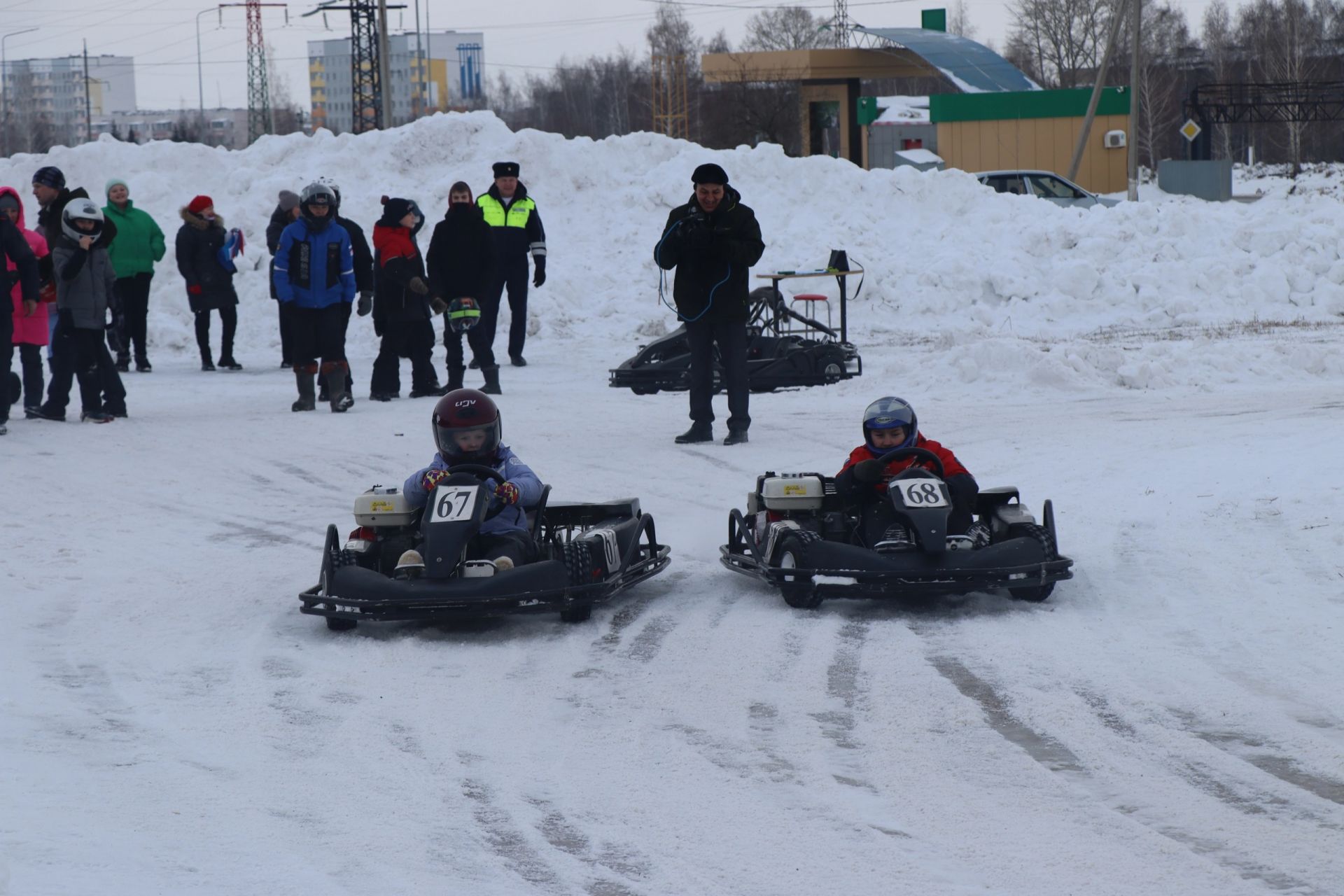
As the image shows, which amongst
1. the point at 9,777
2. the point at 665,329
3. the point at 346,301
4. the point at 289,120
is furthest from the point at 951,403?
the point at 289,120

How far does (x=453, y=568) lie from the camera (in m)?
6.04

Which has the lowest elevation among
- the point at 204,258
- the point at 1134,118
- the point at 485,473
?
the point at 485,473

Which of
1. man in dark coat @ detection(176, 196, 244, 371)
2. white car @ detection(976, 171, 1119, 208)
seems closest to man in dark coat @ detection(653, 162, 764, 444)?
man in dark coat @ detection(176, 196, 244, 371)

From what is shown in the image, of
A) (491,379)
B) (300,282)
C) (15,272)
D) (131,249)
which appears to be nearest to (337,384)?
(300,282)

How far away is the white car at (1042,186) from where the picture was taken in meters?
26.8

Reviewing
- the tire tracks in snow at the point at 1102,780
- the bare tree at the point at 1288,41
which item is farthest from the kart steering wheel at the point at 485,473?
the bare tree at the point at 1288,41

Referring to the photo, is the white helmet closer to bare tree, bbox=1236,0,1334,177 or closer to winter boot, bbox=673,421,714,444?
winter boot, bbox=673,421,714,444

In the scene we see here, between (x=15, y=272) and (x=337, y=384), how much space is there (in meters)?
2.57

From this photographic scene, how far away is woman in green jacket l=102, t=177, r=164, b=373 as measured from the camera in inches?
583

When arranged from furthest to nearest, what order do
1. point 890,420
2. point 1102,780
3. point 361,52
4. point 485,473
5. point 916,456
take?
1. point 361,52
2. point 890,420
3. point 916,456
4. point 485,473
5. point 1102,780

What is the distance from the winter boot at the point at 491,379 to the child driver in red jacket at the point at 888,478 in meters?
6.79

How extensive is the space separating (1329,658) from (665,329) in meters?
13.7

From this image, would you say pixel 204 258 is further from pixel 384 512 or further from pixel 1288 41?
pixel 1288 41

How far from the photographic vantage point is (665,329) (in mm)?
18719
